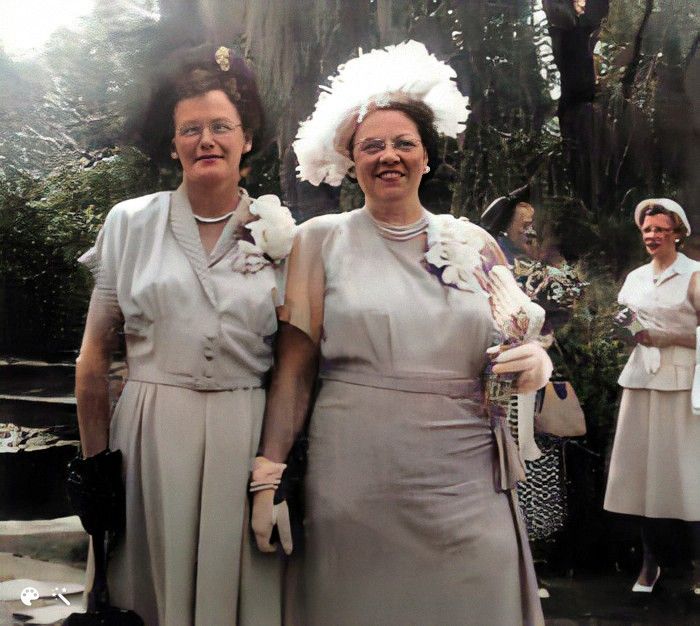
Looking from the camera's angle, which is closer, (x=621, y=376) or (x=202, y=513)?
(x=202, y=513)

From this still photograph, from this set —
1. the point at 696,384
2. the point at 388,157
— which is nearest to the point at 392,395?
the point at 388,157

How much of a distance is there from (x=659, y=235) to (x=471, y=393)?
3.02ft

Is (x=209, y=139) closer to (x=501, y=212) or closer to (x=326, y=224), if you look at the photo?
(x=326, y=224)

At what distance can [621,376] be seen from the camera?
2949 millimetres

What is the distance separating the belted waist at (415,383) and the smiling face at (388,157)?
56 cm

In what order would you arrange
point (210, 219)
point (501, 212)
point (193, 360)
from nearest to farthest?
point (193, 360), point (210, 219), point (501, 212)

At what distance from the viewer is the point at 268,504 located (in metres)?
2.70

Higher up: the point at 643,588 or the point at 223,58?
the point at 223,58

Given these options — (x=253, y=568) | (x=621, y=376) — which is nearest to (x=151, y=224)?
(x=253, y=568)

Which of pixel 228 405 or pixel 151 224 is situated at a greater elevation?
pixel 151 224

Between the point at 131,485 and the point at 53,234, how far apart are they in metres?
0.93

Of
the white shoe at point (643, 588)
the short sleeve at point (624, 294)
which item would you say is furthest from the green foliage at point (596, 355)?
the white shoe at point (643, 588)

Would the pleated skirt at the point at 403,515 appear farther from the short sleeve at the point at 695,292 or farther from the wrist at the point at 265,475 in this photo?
the short sleeve at the point at 695,292

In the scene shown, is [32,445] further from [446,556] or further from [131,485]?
[446,556]
